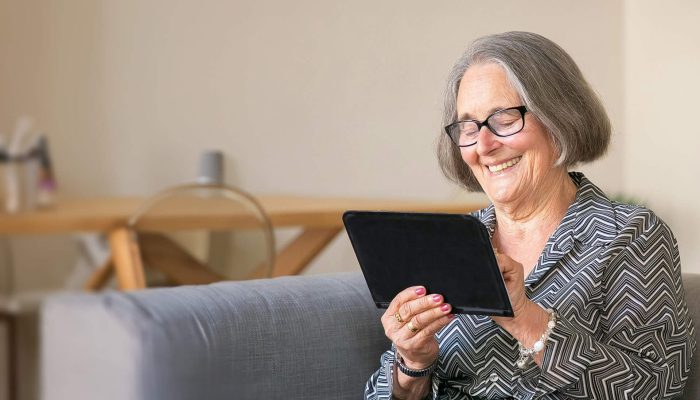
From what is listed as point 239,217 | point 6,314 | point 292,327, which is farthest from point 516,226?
point 6,314

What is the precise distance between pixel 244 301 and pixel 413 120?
3.14 metres

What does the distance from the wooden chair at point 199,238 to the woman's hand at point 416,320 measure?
5.12 feet

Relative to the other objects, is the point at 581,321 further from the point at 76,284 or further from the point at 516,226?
the point at 76,284

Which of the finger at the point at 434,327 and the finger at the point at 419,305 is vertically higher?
the finger at the point at 419,305

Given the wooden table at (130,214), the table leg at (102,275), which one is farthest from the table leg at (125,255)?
the table leg at (102,275)

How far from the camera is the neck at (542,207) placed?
153 cm

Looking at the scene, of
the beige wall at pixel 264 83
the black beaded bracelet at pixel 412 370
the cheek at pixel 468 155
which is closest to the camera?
the black beaded bracelet at pixel 412 370

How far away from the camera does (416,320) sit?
4.23 feet

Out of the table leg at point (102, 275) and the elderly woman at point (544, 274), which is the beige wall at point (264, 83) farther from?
the elderly woman at point (544, 274)

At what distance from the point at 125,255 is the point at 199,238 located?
292 mm

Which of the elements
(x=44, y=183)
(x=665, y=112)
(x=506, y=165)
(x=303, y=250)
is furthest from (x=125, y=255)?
(x=665, y=112)

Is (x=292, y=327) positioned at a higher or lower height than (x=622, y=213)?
lower

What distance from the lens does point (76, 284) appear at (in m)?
3.28

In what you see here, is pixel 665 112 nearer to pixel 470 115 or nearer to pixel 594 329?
pixel 470 115
